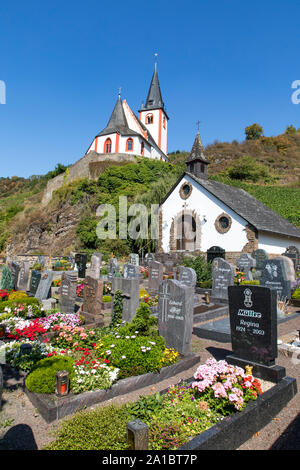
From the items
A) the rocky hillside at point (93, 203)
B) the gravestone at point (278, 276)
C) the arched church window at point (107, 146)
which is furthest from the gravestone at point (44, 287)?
the arched church window at point (107, 146)

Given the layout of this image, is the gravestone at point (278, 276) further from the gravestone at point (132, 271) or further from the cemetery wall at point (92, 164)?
the cemetery wall at point (92, 164)

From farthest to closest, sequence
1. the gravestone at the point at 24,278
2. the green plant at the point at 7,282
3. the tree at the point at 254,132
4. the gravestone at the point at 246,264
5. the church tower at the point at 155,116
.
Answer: the tree at the point at 254,132 < the church tower at the point at 155,116 < the gravestone at the point at 246,264 < the gravestone at the point at 24,278 < the green plant at the point at 7,282

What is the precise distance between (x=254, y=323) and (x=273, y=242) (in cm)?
1909

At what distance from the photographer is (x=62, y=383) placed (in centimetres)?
431

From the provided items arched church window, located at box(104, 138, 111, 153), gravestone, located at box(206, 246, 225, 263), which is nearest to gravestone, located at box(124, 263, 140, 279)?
gravestone, located at box(206, 246, 225, 263)

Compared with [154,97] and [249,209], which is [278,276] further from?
[154,97]

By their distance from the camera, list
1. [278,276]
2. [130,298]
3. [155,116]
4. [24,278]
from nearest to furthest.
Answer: [130,298], [278,276], [24,278], [155,116]

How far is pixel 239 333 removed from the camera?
17.6 ft

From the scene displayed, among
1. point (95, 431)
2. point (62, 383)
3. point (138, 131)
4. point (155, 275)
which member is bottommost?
point (95, 431)

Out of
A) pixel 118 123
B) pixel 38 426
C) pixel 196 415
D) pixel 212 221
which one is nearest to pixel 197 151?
pixel 212 221

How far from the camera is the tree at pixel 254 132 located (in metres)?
67.2

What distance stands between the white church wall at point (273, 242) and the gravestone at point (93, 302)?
15.1 meters

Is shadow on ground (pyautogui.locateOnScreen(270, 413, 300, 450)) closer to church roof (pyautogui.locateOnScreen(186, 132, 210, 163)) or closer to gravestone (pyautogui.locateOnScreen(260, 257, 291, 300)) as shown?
gravestone (pyautogui.locateOnScreen(260, 257, 291, 300))
